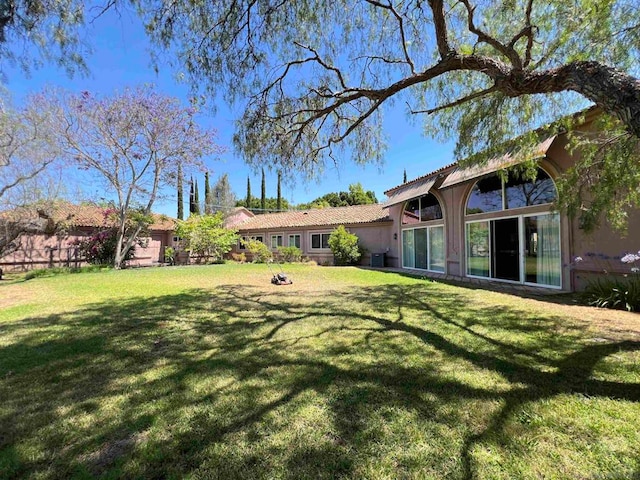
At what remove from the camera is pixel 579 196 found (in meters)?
6.64

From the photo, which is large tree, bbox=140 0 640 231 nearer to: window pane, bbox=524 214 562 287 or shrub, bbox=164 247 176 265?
window pane, bbox=524 214 562 287

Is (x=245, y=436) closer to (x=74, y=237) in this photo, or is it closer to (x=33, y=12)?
(x=33, y=12)

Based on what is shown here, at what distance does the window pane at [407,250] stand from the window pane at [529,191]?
280 inches

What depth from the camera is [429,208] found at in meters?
16.6

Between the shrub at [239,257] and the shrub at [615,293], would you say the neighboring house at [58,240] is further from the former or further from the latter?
the shrub at [615,293]

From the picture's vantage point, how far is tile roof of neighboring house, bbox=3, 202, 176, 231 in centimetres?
1631

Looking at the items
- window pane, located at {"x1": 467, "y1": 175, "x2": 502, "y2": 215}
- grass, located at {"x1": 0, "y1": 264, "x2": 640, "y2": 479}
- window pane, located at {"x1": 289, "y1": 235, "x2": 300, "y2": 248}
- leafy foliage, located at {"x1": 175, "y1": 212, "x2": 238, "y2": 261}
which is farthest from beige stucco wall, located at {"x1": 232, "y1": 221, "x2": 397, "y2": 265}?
grass, located at {"x1": 0, "y1": 264, "x2": 640, "y2": 479}

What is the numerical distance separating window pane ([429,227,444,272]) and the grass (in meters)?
8.35

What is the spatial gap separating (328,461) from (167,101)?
67.1 ft

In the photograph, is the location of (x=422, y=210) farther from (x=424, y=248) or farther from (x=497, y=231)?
(x=497, y=231)

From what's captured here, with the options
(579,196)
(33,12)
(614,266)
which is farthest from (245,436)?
(614,266)

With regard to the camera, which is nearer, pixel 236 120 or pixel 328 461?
pixel 328 461

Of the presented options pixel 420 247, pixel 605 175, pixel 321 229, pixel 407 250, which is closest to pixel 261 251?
pixel 321 229

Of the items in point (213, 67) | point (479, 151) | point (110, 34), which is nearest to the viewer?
point (110, 34)
